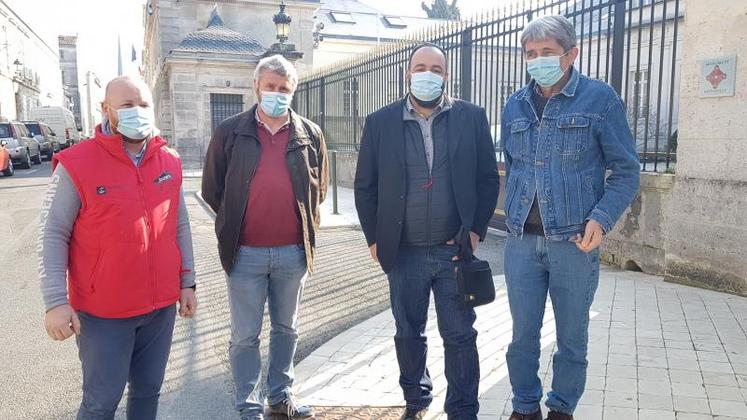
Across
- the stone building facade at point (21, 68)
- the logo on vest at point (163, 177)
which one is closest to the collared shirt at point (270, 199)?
the logo on vest at point (163, 177)

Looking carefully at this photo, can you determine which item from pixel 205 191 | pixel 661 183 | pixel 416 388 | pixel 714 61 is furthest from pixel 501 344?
Answer: pixel 714 61

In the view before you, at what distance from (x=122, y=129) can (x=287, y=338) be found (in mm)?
1517

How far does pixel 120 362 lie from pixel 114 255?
18.1 inches

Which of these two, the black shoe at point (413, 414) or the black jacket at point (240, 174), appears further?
the black shoe at point (413, 414)

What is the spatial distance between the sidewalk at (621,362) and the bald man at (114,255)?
4.78 feet

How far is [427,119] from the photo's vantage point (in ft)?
11.1

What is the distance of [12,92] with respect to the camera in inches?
1886

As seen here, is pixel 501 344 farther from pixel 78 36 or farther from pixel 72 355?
pixel 78 36

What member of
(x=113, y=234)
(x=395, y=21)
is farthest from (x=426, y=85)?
(x=395, y=21)

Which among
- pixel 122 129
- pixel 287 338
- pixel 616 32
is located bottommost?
pixel 287 338

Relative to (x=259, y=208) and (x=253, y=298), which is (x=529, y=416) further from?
(x=259, y=208)

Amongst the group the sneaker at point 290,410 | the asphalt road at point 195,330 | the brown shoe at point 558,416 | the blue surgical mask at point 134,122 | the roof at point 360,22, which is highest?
the roof at point 360,22

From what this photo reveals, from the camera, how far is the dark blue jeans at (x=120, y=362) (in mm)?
2609

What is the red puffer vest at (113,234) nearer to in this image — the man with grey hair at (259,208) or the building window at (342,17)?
the man with grey hair at (259,208)
